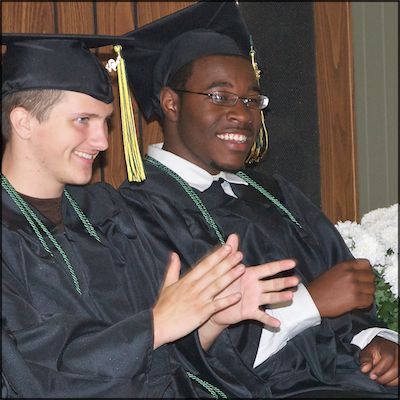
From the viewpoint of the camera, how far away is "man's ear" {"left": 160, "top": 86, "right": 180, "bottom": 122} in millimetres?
2682

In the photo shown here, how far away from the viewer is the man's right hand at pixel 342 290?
246 centimetres

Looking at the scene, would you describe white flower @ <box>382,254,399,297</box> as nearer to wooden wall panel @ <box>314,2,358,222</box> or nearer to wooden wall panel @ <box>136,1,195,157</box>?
wooden wall panel @ <box>314,2,358,222</box>

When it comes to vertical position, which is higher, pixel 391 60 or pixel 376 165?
pixel 391 60

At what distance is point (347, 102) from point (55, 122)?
56.6 inches

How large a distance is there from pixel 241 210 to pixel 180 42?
49 cm

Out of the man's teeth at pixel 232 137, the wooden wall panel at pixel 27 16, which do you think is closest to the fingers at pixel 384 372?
the man's teeth at pixel 232 137

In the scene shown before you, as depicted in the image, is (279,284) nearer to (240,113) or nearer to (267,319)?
(267,319)

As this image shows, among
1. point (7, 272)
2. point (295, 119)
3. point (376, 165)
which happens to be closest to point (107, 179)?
Answer: point (295, 119)

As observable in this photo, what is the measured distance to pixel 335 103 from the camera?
3385 mm

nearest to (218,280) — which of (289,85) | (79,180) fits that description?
(79,180)

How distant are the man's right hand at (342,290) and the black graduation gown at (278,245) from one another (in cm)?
8

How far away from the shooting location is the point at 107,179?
9.87 ft

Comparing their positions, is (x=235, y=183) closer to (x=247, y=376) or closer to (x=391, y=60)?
(x=247, y=376)

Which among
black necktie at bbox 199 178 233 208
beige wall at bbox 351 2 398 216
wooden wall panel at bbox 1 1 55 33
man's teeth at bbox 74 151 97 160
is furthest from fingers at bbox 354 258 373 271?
wooden wall panel at bbox 1 1 55 33
